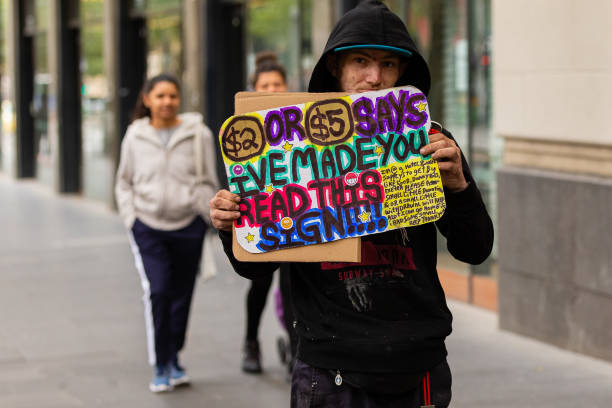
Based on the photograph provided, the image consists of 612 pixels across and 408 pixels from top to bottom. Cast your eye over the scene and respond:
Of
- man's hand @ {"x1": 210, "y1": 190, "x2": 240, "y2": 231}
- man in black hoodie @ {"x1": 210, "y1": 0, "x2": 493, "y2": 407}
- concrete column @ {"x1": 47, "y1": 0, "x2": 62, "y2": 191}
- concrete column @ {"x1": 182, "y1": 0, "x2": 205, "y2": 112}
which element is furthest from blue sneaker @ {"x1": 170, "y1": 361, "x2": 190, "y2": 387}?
concrete column @ {"x1": 47, "y1": 0, "x2": 62, "y2": 191}

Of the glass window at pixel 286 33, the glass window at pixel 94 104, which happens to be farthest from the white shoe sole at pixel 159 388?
the glass window at pixel 94 104

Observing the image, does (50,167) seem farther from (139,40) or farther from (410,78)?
(410,78)

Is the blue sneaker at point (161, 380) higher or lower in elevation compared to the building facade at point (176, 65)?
lower

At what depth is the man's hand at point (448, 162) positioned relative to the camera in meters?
2.90

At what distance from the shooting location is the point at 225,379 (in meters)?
6.88

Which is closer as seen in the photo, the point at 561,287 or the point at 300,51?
the point at 561,287

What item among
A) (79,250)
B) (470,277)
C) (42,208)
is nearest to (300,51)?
(79,250)

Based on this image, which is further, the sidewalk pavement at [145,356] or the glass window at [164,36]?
the glass window at [164,36]

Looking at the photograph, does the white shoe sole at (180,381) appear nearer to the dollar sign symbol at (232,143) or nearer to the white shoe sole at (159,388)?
the white shoe sole at (159,388)

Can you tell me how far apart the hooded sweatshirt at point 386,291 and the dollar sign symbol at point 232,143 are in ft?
1.10

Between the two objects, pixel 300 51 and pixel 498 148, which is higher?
pixel 300 51

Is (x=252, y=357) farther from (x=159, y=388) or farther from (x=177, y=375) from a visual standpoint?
(x=159, y=388)

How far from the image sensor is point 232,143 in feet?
10.1

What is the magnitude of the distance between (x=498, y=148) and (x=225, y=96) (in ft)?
18.6
